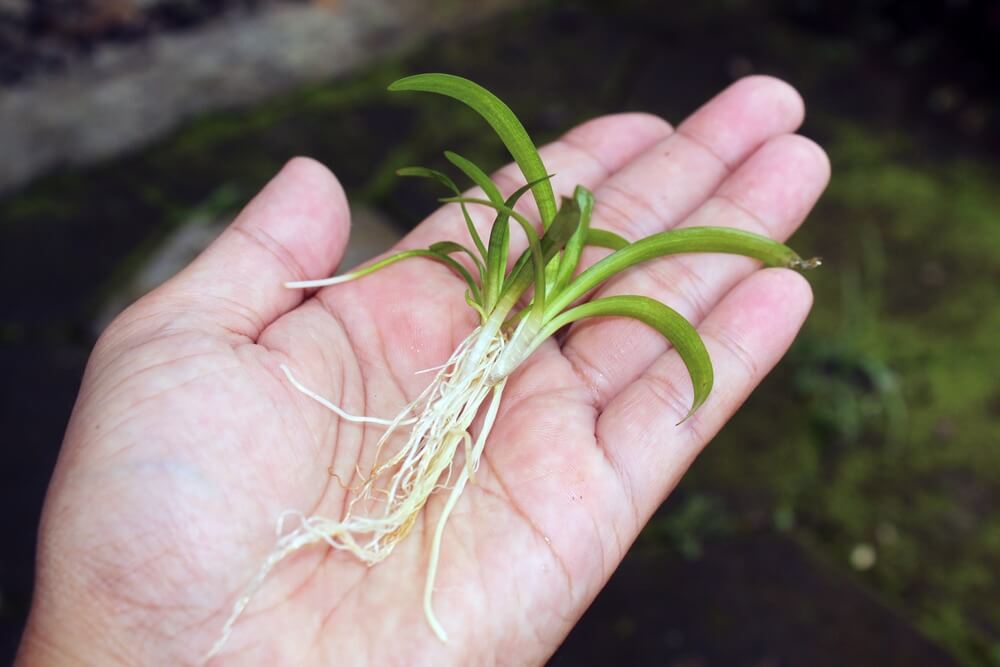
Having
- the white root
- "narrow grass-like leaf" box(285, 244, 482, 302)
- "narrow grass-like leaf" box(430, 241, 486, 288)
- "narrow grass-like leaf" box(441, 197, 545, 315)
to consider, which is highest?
"narrow grass-like leaf" box(441, 197, 545, 315)

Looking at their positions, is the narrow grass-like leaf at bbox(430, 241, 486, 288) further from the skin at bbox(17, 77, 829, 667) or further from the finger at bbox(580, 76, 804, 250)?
the finger at bbox(580, 76, 804, 250)

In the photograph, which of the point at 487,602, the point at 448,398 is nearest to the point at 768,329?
the point at 448,398

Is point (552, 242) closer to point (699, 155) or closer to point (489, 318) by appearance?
point (489, 318)

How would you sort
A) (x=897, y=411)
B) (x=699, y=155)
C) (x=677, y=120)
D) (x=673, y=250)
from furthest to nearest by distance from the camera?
(x=677, y=120), (x=897, y=411), (x=699, y=155), (x=673, y=250)

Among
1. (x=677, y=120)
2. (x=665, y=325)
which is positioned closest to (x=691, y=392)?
(x=665, y=325)

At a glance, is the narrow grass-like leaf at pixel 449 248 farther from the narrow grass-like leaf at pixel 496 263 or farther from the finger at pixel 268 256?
the finger at pixel 268 256

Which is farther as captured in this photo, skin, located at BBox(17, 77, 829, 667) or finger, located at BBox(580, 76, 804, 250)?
finger, located at BBox(580, 76, 804, 250)

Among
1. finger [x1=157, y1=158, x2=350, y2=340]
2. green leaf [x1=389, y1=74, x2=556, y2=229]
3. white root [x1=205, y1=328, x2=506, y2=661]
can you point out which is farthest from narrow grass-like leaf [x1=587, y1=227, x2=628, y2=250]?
finger [x1=157, y1=158, x2=350, y2=340]

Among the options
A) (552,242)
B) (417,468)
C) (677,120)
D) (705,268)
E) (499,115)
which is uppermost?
(499,115)
